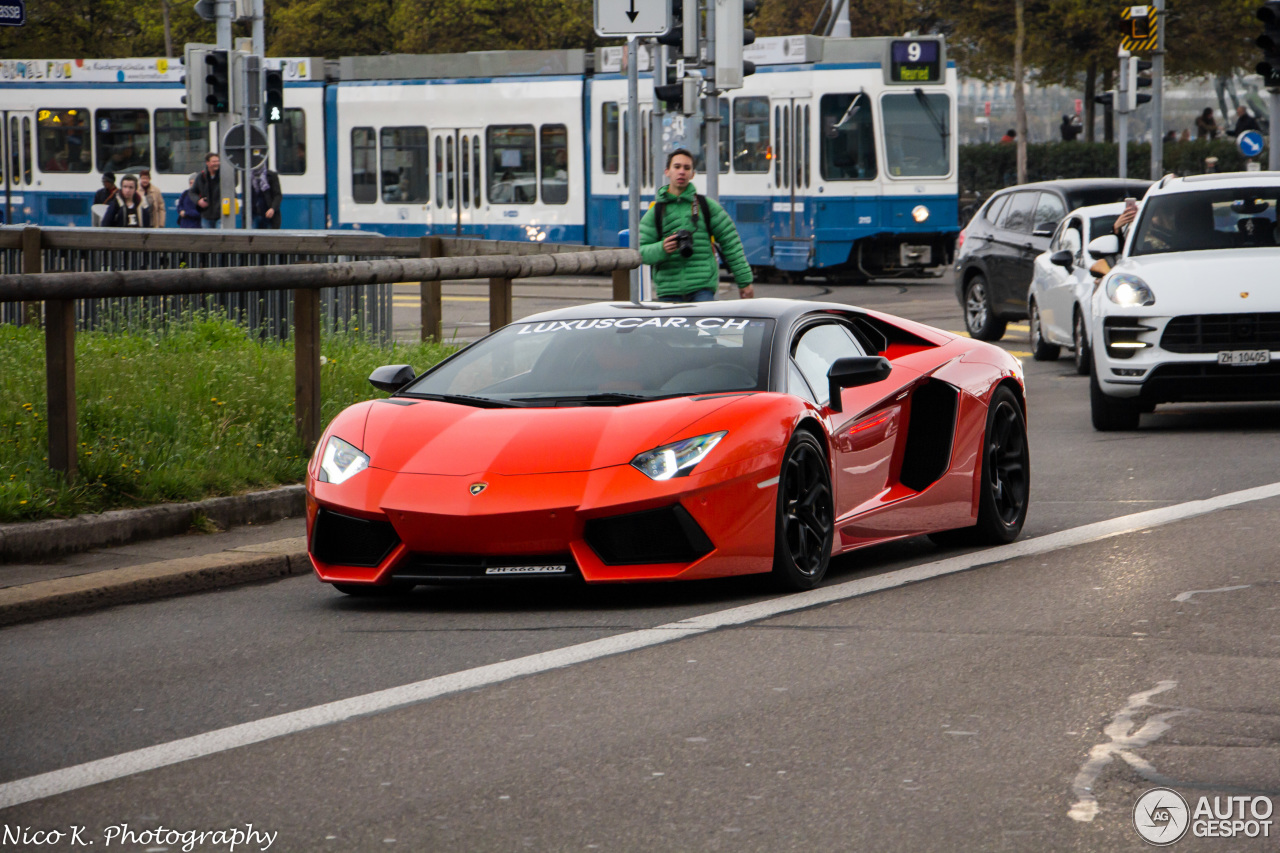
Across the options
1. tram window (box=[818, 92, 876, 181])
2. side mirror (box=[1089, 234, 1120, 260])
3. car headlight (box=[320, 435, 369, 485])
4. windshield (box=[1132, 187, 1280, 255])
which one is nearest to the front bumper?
car headlight (box=[320, 435, 369, 485])

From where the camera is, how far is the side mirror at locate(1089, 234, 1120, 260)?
46.1 ft

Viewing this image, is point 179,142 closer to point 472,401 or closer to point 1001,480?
point 1001,480

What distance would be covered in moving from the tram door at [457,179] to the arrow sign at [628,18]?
68.0 ft

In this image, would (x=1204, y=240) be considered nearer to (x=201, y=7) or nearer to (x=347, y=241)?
(x=347, y=241)

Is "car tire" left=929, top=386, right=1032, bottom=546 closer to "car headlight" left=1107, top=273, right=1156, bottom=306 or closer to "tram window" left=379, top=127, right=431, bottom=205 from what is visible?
"car headlight" left=1107, top=273, right=1156, bottom=306

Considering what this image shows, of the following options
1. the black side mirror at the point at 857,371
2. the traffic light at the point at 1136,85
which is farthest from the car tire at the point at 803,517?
the traffic light at the point at 1136,85

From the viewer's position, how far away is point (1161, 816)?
4328mm

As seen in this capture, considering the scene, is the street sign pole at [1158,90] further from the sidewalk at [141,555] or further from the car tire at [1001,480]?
the sidewalk at [141,555]

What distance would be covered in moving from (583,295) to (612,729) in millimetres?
24322

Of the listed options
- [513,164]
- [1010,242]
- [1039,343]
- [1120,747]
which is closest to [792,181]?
[513,164]

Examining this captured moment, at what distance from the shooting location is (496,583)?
7.00 meters

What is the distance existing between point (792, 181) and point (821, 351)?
78.8 feet

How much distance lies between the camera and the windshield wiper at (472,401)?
753 centimetres

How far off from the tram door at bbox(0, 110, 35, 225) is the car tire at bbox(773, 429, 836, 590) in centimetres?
3369
